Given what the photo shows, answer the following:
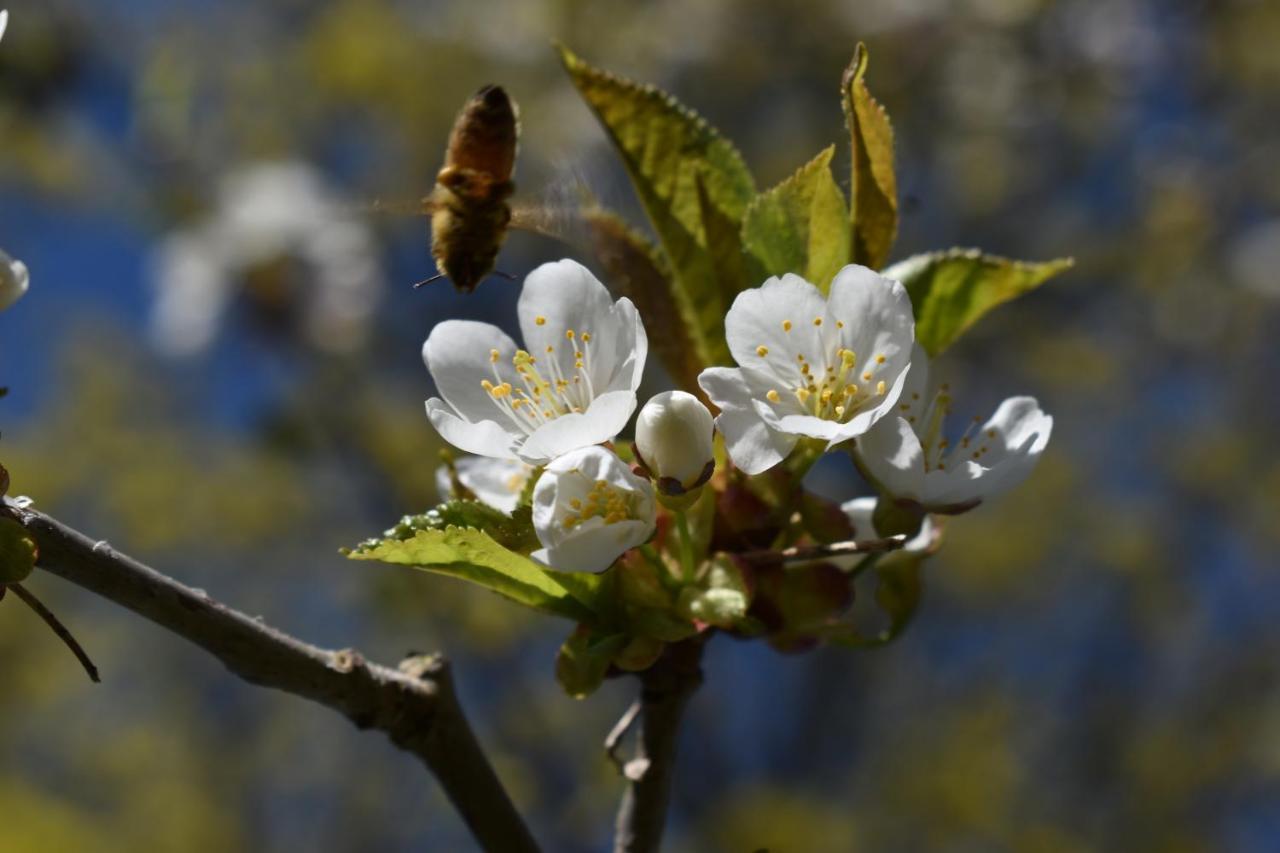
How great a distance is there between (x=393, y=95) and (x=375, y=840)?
3807 millimetres

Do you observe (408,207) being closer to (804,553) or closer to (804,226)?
(804,226)

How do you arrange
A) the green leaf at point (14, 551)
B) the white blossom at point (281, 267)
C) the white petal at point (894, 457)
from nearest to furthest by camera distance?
the green leaf at point (14, 551) → the white petal at point (894, 457) → the white blossom at point (281, 267)

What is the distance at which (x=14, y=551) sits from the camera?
2.75ft

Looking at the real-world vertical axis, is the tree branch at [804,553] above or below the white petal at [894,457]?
below

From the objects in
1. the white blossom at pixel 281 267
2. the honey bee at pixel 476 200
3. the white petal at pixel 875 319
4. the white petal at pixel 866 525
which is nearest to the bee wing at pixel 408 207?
the honey bee at pixel 476 200

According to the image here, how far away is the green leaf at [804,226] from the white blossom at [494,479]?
0.31 meters

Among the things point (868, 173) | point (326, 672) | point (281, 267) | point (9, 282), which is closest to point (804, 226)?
point (868, 173)

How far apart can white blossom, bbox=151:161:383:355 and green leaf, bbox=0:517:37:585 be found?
11.5 feet

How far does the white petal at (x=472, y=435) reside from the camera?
102cm

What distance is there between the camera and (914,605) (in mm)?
1225

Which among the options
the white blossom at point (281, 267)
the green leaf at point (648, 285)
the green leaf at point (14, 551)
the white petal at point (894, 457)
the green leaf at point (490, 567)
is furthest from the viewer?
the white blossom at point (281, 267)

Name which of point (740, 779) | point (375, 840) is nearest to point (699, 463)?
point (740, 779)

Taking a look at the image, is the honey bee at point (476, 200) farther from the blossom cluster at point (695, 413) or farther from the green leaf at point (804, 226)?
the green leaf at point (804, 226)

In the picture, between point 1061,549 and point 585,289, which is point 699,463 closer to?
point 585,289
